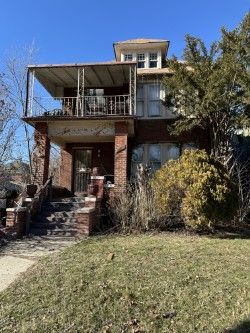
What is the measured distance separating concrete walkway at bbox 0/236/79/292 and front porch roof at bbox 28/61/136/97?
758cm

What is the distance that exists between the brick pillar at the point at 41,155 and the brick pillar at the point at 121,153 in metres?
2.78

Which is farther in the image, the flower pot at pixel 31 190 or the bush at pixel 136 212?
the flower pot at pixel 31 190

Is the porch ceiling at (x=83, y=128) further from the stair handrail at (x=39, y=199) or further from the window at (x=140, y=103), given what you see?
the window at (x=140, y=103)

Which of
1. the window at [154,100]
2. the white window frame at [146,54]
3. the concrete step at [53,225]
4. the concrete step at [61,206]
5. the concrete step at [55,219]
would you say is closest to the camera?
the concrete step at [53,225]

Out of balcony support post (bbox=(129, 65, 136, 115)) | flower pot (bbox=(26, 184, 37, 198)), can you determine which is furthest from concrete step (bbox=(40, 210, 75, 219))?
balcony support post (bbox=(129, 65, 136, 115))

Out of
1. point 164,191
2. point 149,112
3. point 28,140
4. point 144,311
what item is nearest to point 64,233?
point 164,191

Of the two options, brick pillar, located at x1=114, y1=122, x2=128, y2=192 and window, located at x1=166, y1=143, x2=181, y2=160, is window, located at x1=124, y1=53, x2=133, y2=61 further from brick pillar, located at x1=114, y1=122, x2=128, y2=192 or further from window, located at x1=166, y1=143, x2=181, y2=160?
brick pillar, located at x1=114, y1=122, x2=128, y2=192

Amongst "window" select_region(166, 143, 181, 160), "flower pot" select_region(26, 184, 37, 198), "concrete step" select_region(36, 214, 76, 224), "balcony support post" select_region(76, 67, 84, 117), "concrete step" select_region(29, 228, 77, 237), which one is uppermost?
"balcony support post" select_region(76, 67, 84, 117)

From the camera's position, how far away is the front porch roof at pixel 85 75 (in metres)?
17.1

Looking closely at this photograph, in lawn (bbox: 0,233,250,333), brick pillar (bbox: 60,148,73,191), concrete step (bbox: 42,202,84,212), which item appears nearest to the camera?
lawn (bbox: 0,233,250,333)

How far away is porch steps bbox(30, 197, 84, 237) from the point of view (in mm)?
12972

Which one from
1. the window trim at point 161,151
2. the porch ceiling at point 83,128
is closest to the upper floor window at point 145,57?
the window trim at point 161,151

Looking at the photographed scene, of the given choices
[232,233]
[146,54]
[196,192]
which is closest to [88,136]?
[146,54]

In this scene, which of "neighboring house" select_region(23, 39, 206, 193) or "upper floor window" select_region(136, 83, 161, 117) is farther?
"upper floor window" select_region(136, 83, 161, 117)
